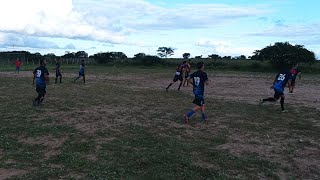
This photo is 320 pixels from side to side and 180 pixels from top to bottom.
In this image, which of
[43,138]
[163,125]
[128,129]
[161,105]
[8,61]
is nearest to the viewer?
[43,138]

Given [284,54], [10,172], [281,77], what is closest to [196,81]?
[281,77]

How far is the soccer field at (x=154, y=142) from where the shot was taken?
6.65 meters

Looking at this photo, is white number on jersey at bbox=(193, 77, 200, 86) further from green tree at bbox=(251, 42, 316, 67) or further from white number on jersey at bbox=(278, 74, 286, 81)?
green tree at bbox=(251, 42, 316, 67)

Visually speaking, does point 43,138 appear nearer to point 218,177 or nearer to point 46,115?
point 46,115

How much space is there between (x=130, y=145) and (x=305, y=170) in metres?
3.59

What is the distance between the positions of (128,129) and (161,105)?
481 centimetres

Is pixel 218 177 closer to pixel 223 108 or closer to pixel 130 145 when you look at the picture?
pixel 130 145

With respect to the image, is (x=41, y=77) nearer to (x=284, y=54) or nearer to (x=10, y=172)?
(x=10, y=172)

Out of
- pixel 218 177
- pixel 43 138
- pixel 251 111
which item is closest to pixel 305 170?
pixel 218 177

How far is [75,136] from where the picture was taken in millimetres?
9109

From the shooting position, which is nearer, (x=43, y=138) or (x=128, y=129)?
(x=43, y=138)

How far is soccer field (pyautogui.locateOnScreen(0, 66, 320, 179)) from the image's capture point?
21.8ft

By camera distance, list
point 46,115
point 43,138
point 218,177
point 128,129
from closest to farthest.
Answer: point 218,177 < point 43,138 < point 128,129 < point 46,115

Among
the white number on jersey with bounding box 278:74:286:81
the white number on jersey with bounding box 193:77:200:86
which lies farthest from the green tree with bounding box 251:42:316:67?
the white number on jersey with bounding box 193:77:200:86
